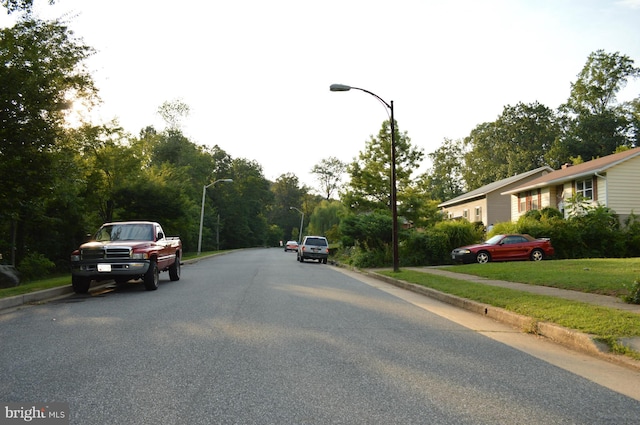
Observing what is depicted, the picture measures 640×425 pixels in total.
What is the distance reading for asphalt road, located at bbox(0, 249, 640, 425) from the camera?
165 inches

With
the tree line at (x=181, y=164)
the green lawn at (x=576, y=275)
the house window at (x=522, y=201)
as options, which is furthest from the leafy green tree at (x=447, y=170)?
the green lawn at (x=576, y=275)

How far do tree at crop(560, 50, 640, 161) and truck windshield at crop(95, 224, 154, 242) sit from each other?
56908 mm

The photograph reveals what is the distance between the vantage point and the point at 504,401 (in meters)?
4.52

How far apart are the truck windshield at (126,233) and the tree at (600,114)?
56.9 metres

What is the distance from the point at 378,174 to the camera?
38562 millimetres

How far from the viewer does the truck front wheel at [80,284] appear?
1333 centimetres

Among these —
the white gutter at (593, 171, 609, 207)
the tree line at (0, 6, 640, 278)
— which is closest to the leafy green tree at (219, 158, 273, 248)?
the tree line at (0, 6, 640, 278)

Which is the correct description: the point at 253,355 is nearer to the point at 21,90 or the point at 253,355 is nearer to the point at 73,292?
the point at 73,292

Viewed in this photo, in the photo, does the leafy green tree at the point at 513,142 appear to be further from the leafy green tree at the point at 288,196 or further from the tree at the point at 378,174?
the leafy green tree at the point at 288,196

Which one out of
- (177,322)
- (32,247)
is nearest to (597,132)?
(32,247)

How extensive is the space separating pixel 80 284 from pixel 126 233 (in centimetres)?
213

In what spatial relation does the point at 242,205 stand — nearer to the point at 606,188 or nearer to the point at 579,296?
the point at 606,188

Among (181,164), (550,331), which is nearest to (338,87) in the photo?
(550,331)

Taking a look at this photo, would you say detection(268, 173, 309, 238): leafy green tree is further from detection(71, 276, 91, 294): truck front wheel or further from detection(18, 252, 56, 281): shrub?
detection(71, 276, 91, 294): truck front wheel
